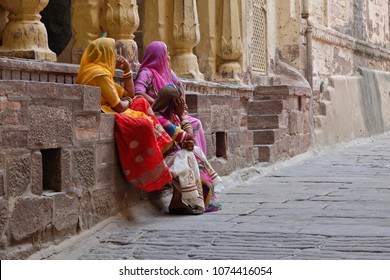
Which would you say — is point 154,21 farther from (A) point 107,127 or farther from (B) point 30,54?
(A) point 107,127

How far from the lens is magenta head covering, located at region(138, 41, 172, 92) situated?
710 cm

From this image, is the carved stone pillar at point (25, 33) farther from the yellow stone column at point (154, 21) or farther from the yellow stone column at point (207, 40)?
the yellow stone column at point (207, 40)

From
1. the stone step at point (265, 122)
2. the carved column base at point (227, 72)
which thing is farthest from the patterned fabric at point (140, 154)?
the stone step at point (265, 122)

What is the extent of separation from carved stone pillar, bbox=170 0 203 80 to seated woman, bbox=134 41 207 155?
7.10 ft

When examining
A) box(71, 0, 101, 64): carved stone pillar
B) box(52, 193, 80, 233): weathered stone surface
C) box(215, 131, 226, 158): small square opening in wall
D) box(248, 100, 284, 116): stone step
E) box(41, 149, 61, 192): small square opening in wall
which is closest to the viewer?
box(52, 193, 80, 233): weathered stone surface

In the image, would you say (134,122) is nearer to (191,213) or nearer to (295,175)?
(191,213)

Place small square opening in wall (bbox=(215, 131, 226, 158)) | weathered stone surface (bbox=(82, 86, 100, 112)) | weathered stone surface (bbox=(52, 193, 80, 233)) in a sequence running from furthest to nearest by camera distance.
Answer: small square opening in wall (bbox=(215, 131, 226, 158)) < weathered stone surface (bbox=(82, 86, 100, 112)) < weathered stone surface (bbox=(52, 193, 80, 233))

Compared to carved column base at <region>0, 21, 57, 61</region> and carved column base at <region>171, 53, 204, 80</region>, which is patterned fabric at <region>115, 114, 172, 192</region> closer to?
carved column base at <region>0, 21, 57, 61</region>

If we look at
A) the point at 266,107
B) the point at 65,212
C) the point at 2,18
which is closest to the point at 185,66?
the point at 266,107

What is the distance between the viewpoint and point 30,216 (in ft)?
15.1

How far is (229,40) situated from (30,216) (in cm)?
651

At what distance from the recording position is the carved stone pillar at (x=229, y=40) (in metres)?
10.8

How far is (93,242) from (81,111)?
80 cm

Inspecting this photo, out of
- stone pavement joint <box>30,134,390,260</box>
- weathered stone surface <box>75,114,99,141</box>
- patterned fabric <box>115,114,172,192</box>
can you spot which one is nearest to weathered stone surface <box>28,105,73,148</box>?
weathered stone surface <box>75,114,99,141</box>
